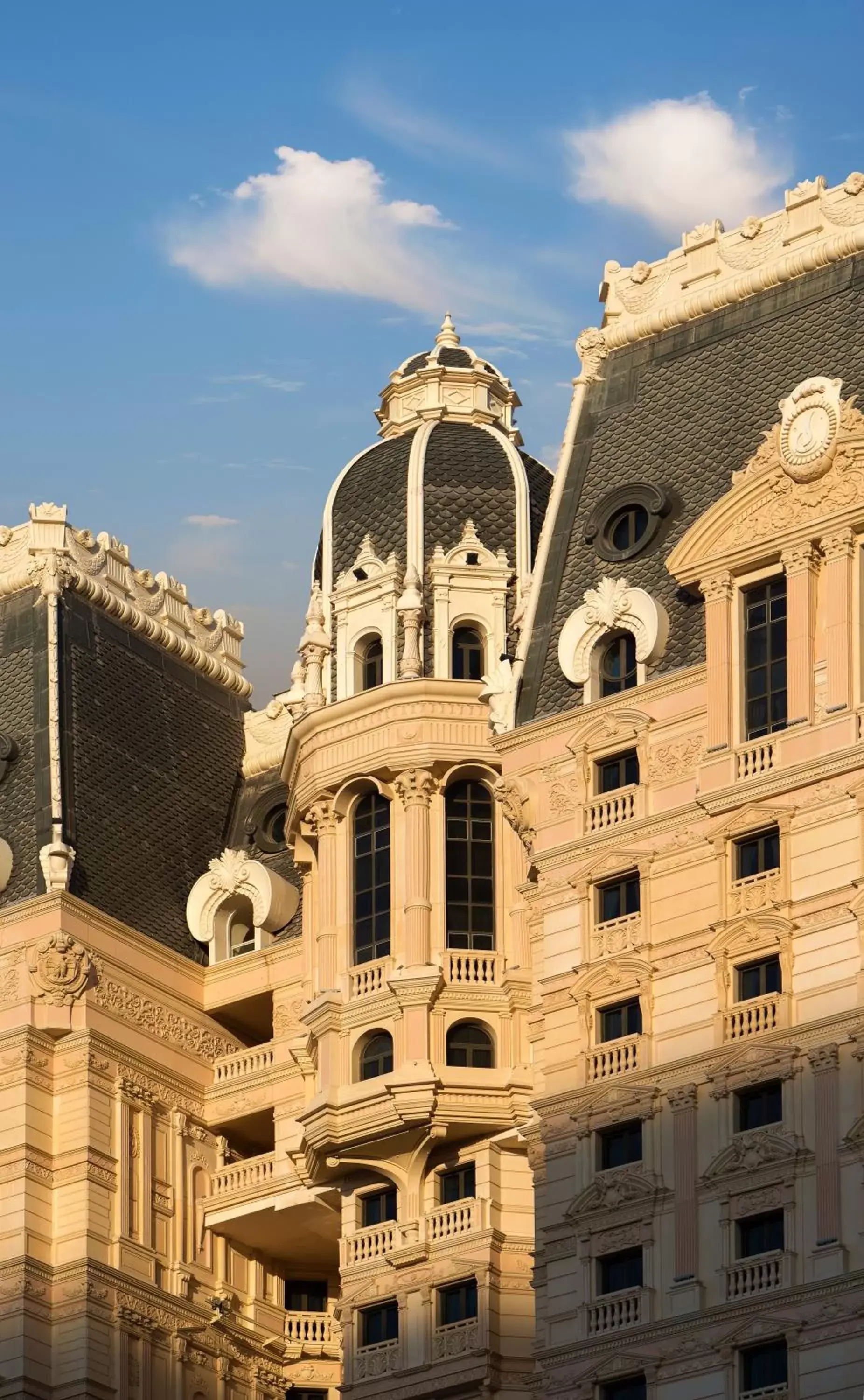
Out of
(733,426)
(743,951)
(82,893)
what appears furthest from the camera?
(82,893)

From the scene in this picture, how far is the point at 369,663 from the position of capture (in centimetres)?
10481

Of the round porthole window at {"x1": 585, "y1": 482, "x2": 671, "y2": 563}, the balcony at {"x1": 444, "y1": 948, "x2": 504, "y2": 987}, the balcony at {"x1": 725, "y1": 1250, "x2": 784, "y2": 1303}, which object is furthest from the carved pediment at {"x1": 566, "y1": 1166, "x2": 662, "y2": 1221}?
the round porthole window at {"x1": 585, "y1": 482, "x2": 671, "y2": 563}

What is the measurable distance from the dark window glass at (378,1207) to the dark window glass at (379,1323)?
2.05 meters

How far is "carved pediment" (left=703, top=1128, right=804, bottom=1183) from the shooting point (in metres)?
89.5

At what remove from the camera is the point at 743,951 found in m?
92.2

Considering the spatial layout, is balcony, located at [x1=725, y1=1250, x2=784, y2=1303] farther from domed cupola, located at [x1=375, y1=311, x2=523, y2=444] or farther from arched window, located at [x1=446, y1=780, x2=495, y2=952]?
domed cupola, located at [x1=375, y1=311, x2=523, y2=444]

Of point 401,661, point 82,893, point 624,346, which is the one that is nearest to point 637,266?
point 624,346

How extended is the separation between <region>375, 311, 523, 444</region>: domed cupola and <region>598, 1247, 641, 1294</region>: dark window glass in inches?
980

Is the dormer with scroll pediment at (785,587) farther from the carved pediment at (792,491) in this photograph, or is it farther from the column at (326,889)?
the column at (326,889)

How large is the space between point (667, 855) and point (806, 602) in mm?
6291

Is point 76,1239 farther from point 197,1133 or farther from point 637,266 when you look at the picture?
point 637,266

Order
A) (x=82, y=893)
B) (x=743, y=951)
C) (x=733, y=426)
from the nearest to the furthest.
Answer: (x=743, y=951) → (x=733, y=426) → (x=82, y=893)

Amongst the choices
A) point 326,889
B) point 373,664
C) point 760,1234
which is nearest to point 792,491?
point 373,664

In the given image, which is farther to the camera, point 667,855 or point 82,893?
point 82,893
